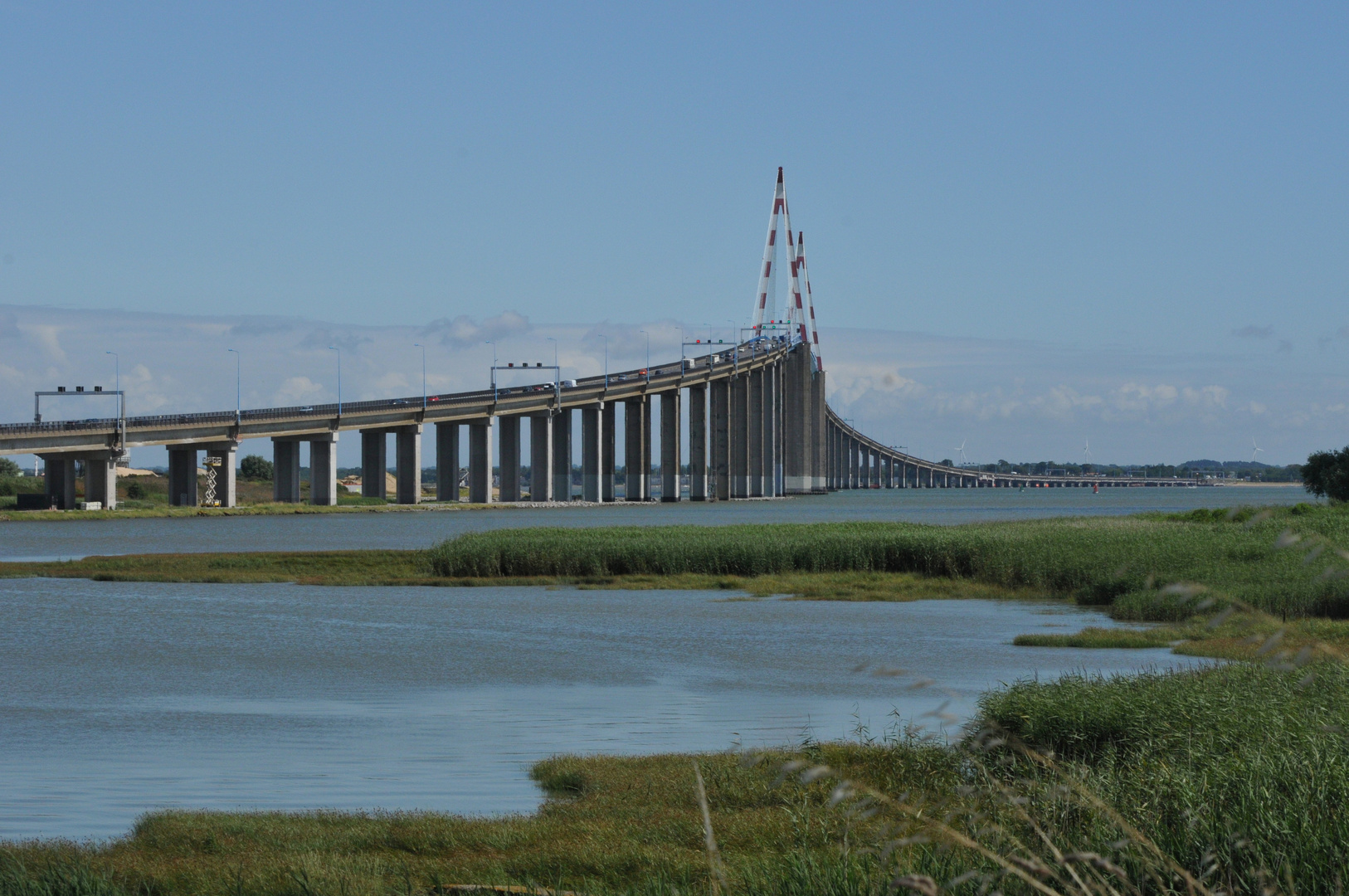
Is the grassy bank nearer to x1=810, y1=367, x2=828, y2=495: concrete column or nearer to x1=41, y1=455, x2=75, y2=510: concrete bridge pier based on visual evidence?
x1=41, y1=455, x2=75, y2=510: concrete bridge pier

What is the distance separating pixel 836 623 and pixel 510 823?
2107cm

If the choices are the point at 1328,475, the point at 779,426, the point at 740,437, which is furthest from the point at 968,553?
the point at 779,426

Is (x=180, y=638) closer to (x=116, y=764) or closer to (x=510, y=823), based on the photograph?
(x=116, y=764)

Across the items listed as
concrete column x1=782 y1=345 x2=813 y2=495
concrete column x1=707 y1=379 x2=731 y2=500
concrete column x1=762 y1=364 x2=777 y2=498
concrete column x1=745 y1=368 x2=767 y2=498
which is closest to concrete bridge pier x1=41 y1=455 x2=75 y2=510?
concrete column x1=707 y1=379 x2=731 y2=500

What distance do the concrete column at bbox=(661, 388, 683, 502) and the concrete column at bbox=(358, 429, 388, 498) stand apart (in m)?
34.6

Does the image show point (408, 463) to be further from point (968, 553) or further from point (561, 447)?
point (968, 553)

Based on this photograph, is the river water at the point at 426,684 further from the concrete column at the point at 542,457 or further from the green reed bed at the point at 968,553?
the concrete column at the point at 542,457

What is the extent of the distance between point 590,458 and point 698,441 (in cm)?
1694

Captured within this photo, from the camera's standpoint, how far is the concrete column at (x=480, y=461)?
124062 millimetres

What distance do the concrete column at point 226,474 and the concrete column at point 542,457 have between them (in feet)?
115

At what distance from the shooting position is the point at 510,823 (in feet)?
36.2

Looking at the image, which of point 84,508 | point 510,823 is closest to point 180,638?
point 510,823

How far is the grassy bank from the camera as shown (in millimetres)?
6887

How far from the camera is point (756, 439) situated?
552ft
